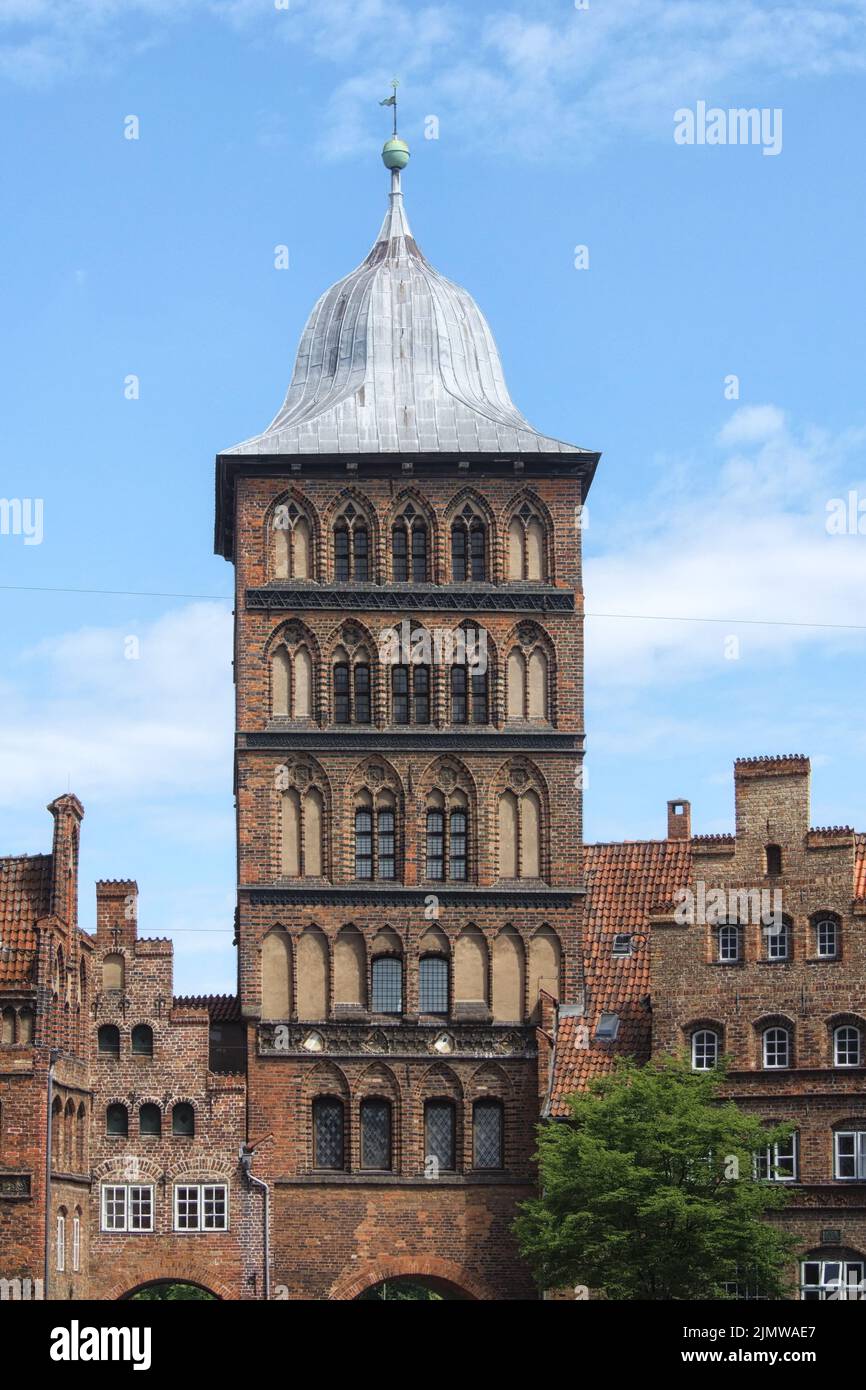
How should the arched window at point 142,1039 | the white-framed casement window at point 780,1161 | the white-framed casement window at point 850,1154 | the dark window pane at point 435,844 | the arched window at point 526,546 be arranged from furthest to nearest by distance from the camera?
the arched window at point 526,546 < the dark window pane at point 435,844 < the arched window at point 142,1039 < the white-framed casement window at point 780,1161 < the white-framed casement window at point 850,1154

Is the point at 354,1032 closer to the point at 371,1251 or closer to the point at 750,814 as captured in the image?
the point at 371,1251

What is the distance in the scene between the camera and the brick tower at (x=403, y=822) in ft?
207

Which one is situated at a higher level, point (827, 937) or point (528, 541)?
point (528, 541)

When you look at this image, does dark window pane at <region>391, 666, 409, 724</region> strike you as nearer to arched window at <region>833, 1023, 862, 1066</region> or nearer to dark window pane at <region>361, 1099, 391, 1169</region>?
dark window pane at <region>361, 1099, 391, 1169</region>

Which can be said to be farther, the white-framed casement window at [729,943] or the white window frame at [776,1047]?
the white-framed casement window at [729,943]

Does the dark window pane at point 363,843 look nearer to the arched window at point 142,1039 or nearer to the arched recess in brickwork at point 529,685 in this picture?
the arched recess in brickwork at point 529,685

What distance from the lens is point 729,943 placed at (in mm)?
61875

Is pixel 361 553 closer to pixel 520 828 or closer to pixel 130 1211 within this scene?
pixel 520 828

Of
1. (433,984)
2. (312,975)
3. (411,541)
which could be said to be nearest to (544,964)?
(433,984)

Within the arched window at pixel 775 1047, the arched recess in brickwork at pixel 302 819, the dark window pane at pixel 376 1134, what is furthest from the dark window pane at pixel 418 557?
the arched window at pixel 775 1047

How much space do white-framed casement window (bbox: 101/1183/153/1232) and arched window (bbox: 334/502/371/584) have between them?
15.4 metres

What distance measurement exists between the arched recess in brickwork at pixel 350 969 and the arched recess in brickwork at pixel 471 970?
7.30ft

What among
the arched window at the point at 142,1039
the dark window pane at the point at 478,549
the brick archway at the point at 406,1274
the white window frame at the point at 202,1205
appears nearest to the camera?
the brick archway at the point at 406,1274

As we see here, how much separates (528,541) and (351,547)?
4387mm
